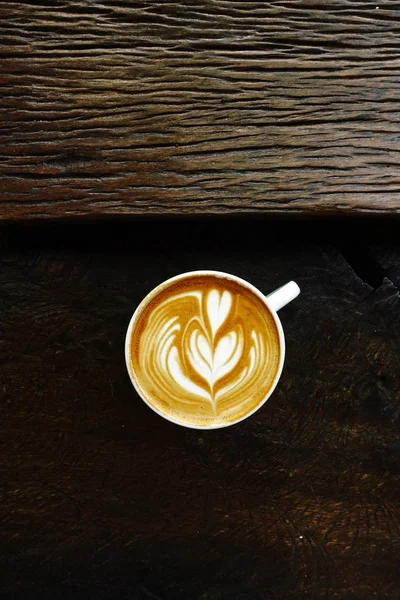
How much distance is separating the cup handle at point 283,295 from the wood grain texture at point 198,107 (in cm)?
13

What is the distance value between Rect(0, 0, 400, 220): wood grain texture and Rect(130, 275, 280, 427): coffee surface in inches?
6.1

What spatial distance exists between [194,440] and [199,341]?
0.77 feet

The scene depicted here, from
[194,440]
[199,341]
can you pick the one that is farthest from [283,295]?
[194,440]

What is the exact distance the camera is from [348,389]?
3.97 ft

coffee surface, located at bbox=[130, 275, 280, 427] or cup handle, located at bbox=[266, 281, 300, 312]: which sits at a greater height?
cup handle, located at bbox=[266, 281, 300, 312]

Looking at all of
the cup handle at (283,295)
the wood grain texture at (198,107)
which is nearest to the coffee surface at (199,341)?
the cup handle at (283,295)

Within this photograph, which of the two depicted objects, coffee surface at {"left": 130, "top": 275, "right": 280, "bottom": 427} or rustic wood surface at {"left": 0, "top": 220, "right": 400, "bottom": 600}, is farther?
rustic wood surface at {"left": 0, "top": 220, "right": 400, "bottom": 600}

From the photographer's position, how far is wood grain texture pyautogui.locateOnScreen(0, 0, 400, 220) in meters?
1.10

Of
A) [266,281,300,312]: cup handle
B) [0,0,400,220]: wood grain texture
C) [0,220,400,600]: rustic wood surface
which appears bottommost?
[0,220,400,600]: rustic wood surface

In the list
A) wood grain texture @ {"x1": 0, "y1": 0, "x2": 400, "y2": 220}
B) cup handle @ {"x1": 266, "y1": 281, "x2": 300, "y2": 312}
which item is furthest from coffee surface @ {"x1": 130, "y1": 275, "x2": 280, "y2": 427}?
wood grain texture @ {"x1": 0, "y1": 0, "x2": 400, "y2": 220}

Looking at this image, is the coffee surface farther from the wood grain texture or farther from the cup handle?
the wood grain texture

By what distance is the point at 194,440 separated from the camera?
121cm

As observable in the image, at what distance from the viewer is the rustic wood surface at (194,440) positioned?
119 centimetres

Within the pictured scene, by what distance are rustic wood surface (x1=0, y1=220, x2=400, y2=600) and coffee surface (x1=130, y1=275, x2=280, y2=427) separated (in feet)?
0.36
